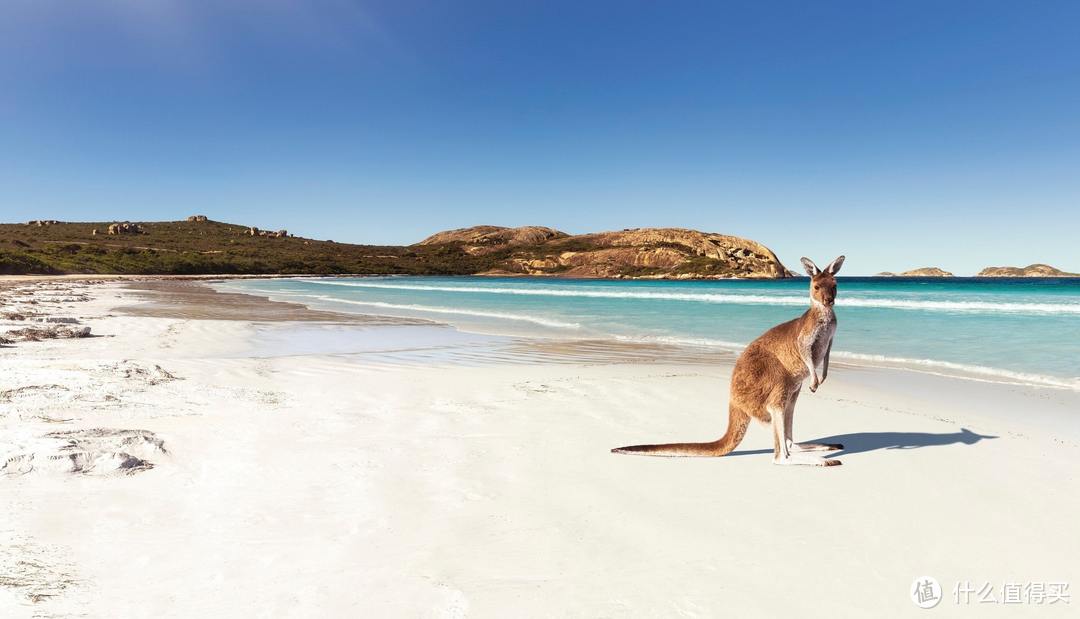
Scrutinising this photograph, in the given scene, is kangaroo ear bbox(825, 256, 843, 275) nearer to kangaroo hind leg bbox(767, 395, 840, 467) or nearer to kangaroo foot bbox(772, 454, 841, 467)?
kangaroo hind leg bbox(767, 395, 840, 467)

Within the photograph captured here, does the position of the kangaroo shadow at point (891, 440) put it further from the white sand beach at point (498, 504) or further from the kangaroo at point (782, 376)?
the kangaroo at point (782, 376)

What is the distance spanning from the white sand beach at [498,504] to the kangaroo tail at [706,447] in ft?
0.25

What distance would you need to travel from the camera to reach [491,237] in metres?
149

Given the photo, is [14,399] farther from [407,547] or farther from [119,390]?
[407,547]

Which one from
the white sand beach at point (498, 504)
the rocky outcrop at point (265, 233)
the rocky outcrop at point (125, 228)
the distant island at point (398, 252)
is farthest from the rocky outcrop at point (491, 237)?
the white sand beach at point (498, 504)

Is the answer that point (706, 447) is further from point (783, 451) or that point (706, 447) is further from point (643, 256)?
point (643, 256)

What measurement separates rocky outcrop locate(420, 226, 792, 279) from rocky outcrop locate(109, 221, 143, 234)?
223ft

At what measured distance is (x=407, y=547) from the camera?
2.75 meters

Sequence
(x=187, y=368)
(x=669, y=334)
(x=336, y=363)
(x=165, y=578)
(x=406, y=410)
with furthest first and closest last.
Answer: (x=669, y=334)
(x=336, y=363)
(x=187, y=368)
(x=406, y=410)
(x=165, y=578)

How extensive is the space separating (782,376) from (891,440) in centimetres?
161

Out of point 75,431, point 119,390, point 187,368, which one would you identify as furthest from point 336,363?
point 75,431

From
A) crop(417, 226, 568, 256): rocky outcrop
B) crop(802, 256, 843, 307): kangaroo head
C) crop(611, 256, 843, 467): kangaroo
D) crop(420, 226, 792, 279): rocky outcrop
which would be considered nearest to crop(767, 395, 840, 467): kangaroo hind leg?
crop(611, 256, 843, 467): kangaroo

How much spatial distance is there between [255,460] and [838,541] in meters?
3.68

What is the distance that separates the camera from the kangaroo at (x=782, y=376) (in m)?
3.85
